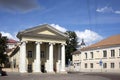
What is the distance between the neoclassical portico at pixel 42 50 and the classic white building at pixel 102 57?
37.4ft

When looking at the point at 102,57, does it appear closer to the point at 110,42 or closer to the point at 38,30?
the point at 110,42

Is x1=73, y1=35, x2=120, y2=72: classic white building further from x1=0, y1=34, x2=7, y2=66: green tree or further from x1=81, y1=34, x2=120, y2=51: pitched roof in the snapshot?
x1=0, y1=34, x2=7, y2=66: green tree

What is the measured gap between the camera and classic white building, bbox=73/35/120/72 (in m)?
69.4

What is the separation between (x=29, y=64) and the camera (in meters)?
65.3

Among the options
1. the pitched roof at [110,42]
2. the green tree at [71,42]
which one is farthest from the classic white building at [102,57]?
the green tree at [71,42]

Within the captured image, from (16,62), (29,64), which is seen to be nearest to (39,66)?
(29,64)

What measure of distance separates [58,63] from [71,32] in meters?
38.4

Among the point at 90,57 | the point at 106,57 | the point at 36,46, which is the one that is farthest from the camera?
the point at 90,57

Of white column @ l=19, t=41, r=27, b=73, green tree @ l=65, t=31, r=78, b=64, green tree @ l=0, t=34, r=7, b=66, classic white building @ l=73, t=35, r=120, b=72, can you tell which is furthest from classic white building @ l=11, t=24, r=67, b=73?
green tree @ l=65, t=31, r=78, b=64

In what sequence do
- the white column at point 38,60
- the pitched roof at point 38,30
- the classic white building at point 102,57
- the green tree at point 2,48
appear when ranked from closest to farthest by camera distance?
the pitched roof at point 38,30
the white column at point 38,60
the classic white building at point 102,57
the green tree at point 2,48

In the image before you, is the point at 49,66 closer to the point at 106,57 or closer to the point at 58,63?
the point at 58,63

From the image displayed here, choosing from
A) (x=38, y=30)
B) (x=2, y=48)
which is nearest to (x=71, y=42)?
(x=2, y=48)

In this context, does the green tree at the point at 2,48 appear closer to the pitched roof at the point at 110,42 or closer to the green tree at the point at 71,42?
the pitched roof at the point at 110,42

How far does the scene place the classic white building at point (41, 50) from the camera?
61906 mm
